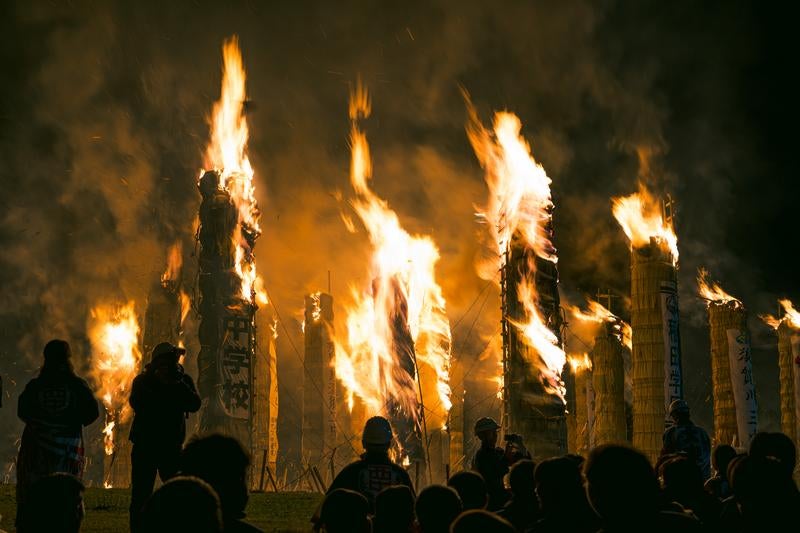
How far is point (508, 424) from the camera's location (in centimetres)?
2789

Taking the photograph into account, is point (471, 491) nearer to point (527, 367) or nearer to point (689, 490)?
point (689, 490)

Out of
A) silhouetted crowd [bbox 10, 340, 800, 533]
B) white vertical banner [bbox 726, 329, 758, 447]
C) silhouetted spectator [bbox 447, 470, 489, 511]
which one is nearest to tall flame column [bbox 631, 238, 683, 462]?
white vertical banner [bbox 726, 329, 758, 447]

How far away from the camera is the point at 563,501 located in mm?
5453

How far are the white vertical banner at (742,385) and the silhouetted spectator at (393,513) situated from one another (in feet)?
→ 85.1

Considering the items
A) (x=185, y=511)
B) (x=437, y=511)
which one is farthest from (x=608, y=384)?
(x=185, y=511)

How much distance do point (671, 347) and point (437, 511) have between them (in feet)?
79.5

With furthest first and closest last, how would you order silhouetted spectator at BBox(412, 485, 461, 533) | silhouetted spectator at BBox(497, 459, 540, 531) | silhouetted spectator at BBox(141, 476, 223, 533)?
silhouetted spectator at BBox(497, 459, 540, 531), silhouetted spectator at BBox(412, 485, 461, 533), silhouetted spectator at BBox(141, 476, 223, 533)

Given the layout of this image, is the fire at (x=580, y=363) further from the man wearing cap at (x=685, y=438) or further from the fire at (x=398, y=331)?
the man wearing cap at (x=685, y=438)

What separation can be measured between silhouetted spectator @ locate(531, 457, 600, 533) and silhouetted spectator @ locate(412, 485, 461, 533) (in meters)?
0.56

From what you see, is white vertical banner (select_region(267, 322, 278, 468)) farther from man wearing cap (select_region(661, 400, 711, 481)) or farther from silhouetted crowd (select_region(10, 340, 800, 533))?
silhouetted crowd (select_region(10, 340, 800, 533))

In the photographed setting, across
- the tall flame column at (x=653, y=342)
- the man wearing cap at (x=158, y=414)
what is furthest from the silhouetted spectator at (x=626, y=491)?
the tall flame column at (x=653, y=342)

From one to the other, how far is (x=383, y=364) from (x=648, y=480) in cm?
3575

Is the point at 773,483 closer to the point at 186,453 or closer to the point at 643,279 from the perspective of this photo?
the point at 186,453

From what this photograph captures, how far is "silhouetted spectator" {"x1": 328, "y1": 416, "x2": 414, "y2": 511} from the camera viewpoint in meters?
7.34
